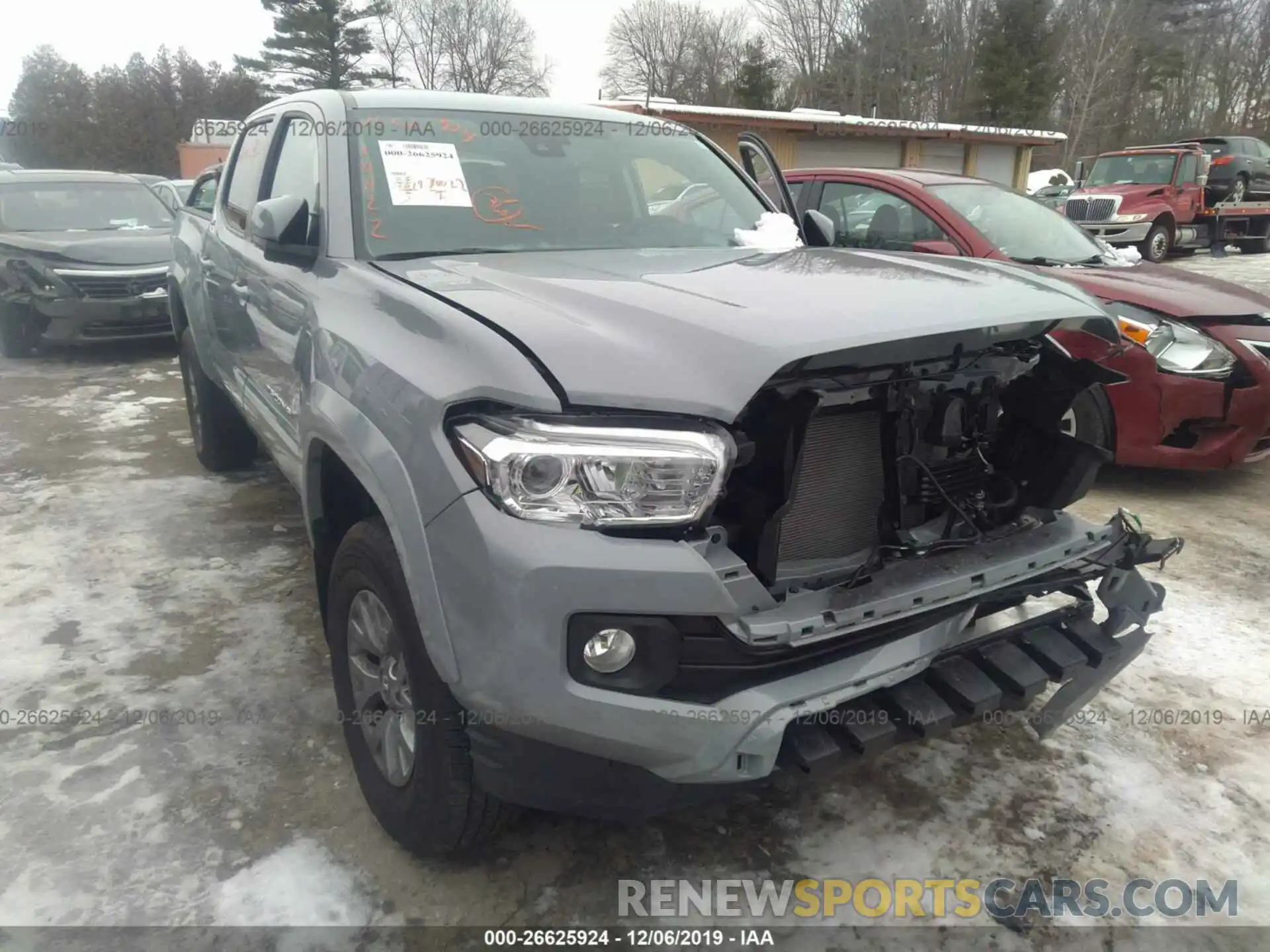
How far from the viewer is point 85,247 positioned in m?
8.26

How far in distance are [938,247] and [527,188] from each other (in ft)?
9.91

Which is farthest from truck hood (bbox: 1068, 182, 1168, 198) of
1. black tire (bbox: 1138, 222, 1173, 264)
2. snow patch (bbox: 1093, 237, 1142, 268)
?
snow patch (bbox: 1093, 237, 1142, 268)

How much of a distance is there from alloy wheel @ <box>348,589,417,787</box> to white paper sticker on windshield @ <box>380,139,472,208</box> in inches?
49.6

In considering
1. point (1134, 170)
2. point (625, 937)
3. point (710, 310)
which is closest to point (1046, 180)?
point (1134, 170)

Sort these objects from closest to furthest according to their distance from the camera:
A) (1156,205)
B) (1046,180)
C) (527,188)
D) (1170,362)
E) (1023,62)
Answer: (527,188), (1170,362), (1156,205), (1046,180), (1023,62)

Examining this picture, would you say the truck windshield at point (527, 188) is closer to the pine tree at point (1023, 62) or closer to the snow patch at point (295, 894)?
the snow patch at point (295, 894)

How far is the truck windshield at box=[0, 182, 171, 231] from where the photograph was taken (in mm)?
8844

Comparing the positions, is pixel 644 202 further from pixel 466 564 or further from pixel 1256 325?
pixel 1256 325

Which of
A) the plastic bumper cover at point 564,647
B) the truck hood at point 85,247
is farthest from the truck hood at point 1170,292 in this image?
the truck hood at point 85,247

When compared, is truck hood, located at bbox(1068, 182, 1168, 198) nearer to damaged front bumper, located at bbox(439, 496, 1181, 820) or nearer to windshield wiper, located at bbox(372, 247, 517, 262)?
windshield wiper, located at bbox(372, 247, 517, 262)

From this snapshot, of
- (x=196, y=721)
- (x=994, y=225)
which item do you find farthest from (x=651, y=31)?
(x=196, y=721)

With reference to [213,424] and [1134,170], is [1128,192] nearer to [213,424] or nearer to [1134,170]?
[1134,170]

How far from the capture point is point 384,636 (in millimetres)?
2143

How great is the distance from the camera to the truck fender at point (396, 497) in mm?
1775
